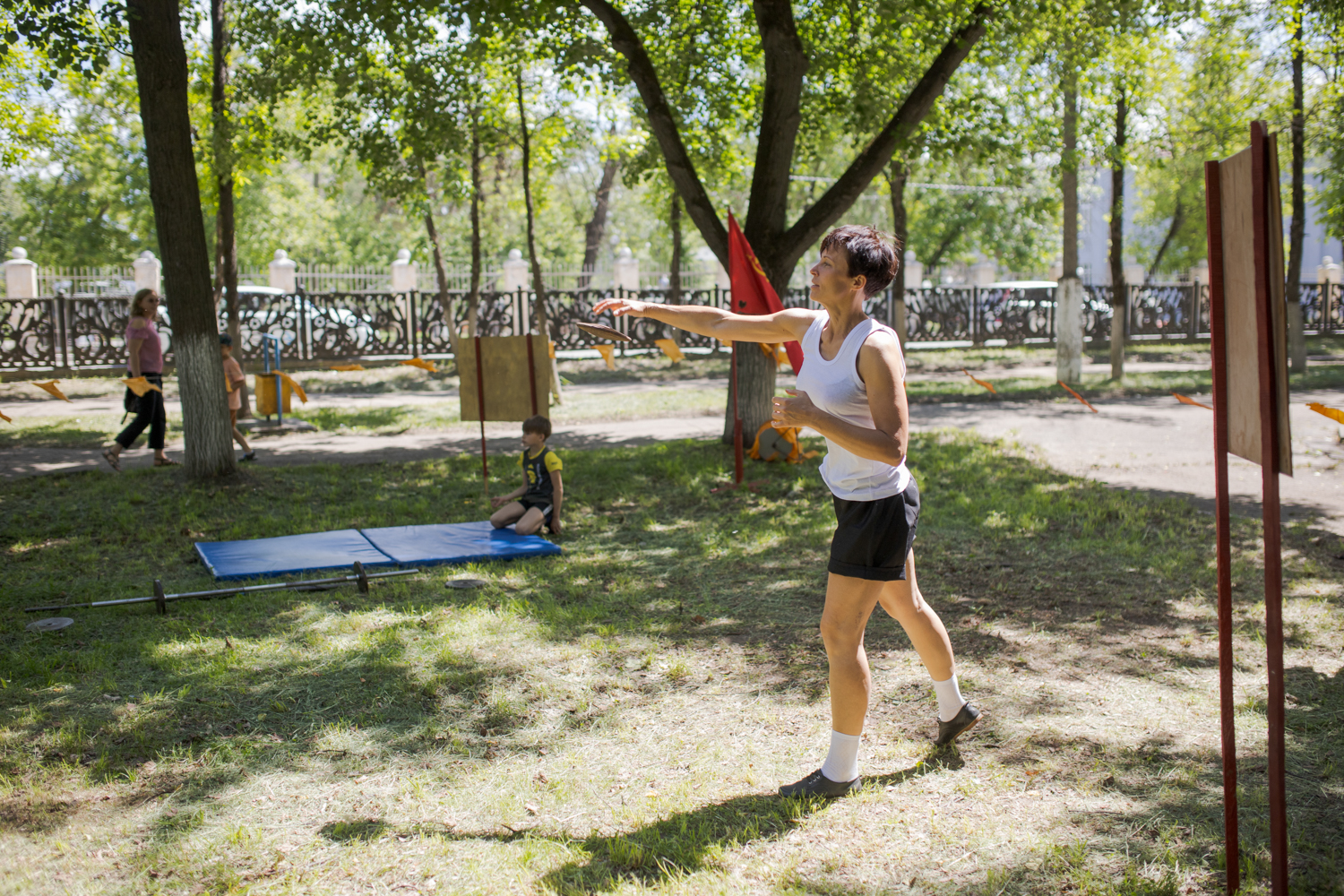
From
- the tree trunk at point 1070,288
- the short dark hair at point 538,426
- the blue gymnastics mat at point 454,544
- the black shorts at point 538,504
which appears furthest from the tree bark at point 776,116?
the tree trunk at point 1070,288

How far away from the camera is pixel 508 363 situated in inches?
348

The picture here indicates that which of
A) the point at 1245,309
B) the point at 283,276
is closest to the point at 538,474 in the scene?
the point at 1245,309

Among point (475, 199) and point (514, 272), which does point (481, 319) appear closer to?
point (514, 272)

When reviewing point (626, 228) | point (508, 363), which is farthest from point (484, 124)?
point (626, 228)

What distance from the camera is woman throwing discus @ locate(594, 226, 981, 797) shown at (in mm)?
3125

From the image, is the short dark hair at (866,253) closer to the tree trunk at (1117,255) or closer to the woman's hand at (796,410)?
the woman's hand at (796,410)

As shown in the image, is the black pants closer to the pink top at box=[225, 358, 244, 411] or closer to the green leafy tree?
the pink top at box=[225, 358, 244, 411]

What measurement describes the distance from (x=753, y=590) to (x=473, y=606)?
167 cm

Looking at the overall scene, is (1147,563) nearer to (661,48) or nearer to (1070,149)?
(661,48)

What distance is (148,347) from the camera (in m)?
10.3

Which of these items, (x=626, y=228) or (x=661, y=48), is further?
(x=626, y=228)

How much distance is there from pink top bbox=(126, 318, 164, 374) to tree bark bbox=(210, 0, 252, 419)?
2.53 meters

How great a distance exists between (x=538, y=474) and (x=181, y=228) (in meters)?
3.81

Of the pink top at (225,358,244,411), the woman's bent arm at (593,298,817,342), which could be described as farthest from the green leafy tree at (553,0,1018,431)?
the woman's bent arm at (593,298,817,342)
